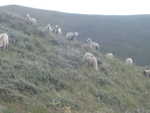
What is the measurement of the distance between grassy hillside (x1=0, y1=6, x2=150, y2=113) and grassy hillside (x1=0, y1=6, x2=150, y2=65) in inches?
768

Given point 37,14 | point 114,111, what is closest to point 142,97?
point 114,111

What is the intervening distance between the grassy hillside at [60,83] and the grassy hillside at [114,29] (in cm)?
1951

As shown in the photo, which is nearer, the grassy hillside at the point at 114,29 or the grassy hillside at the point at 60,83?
the grassy hillside at the point at 60,83

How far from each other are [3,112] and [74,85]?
16.1ft

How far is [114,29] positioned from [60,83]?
34591mm

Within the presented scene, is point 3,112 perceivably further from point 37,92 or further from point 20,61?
point 20,61

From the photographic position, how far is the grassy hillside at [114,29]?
1509 inches

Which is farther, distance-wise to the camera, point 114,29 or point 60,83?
point 114,29

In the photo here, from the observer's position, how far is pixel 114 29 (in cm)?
4600

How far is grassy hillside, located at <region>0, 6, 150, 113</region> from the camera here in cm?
988

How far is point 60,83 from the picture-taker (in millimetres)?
12164

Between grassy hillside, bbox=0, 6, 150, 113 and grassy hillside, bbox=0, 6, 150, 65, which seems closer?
grassy hillside, bbox=0, 6, 150, 113

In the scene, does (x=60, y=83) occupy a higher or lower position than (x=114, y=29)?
higher

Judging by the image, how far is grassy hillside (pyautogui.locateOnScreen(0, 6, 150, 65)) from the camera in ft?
126
